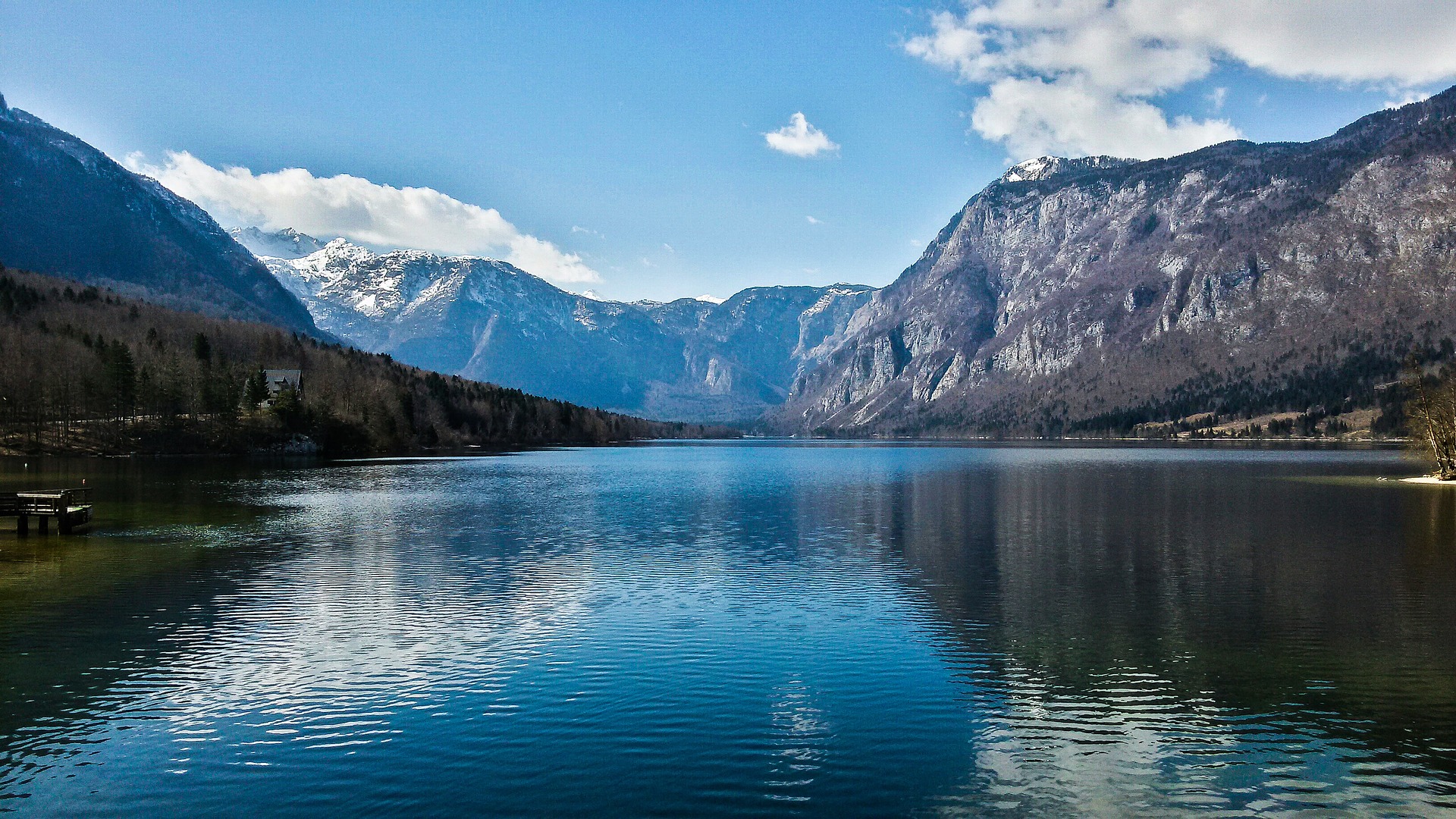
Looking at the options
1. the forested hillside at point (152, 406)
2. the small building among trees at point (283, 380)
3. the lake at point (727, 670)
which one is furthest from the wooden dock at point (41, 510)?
the small building among trees at point (283, 380)

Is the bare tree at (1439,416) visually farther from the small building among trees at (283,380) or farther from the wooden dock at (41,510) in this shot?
the small building among trees at (283,380)

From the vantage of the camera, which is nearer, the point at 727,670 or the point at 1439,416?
the point at 727,670

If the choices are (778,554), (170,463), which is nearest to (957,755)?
(778,554)

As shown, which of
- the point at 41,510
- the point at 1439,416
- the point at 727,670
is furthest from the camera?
the point at 1439,416

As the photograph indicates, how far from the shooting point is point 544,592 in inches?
1433

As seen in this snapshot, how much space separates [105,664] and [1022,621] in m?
29.6

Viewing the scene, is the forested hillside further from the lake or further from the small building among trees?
the lake

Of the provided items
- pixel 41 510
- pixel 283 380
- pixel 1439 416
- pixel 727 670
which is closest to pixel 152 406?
pixel 283 380

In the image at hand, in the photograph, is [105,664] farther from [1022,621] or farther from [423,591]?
[1022,621]

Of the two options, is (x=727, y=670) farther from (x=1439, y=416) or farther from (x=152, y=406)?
(x=152, y=406)

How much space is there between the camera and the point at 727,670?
24.9 m

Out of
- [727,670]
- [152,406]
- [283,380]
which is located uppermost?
[283,380]

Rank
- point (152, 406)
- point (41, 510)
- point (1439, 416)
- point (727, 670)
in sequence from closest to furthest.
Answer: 1. point (727, 670)
2. point (41, 510)
3. point (1439, 416)
4. point (152, 406)

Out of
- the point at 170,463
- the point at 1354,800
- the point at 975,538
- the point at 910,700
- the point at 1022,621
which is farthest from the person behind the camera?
the point at 170,463
